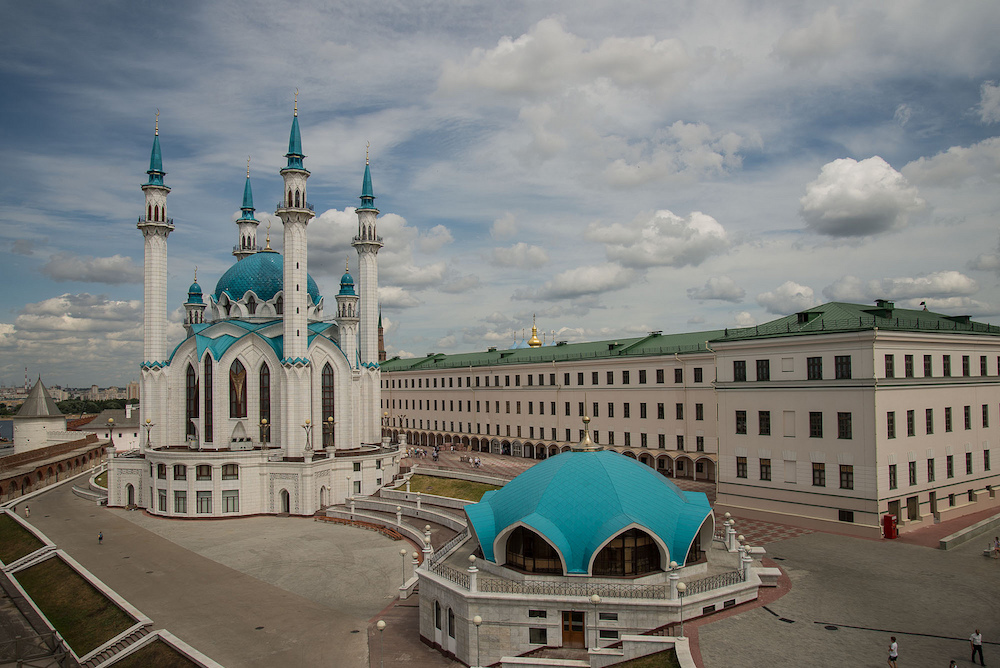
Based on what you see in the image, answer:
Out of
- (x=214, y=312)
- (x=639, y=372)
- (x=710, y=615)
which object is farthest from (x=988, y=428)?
(x=214, y=312)

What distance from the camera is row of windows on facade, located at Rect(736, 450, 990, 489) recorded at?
1261 inches

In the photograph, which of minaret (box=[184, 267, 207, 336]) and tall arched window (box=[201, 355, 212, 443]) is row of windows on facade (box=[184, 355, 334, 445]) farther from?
minaret (box=[184, 267, 207, 336])

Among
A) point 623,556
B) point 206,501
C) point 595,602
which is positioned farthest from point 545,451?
point 595,602

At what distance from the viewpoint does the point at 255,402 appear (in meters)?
51.2

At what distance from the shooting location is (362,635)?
24469 mm

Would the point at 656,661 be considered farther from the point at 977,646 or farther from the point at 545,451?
the point at 545,451

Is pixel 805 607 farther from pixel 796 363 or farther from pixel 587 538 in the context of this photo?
pixel 796 363

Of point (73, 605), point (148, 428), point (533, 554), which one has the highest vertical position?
point (148, 428)

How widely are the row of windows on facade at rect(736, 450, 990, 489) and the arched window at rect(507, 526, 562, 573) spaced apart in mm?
18332

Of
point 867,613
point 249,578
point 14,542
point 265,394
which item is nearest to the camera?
point 867,613

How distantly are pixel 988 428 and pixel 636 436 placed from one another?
23.8 metres

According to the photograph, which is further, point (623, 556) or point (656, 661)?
point (623, 556)

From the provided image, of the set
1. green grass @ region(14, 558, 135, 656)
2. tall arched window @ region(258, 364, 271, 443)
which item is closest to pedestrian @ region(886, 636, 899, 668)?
green grass @ region(14, 558, 135, 656)

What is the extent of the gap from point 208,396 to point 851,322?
44607mm
